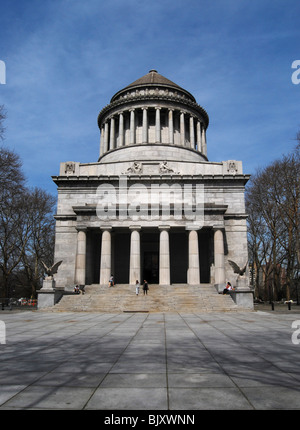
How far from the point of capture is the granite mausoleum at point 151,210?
33.5m

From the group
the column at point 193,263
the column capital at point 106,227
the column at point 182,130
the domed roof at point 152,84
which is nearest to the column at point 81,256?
the column capital at point 106,227

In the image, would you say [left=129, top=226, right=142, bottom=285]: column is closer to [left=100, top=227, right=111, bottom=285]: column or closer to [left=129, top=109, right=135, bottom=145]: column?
[left=100, top=227, right=111, bottom=285]: column

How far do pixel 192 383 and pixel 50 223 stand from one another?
46.6 m

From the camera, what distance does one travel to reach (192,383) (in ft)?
20.4

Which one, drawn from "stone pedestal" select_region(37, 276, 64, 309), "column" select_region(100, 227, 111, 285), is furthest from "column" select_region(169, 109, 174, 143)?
"stone pedestal" select_region(37, 276, 64, 309)

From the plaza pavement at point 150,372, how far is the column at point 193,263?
20.1 m

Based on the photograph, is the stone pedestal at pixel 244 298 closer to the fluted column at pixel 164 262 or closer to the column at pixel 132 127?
the fluted column at pixel 164 262

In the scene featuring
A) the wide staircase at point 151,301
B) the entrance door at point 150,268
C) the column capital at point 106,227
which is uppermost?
A: the column capital at point 106,227

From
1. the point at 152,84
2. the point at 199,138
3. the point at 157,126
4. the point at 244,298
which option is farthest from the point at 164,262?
the point at 152,84

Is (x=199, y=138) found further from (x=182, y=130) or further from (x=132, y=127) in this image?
(x=132, y=127)

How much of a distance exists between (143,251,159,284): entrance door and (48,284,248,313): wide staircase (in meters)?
9.09

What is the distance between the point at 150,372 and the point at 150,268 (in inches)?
1310
